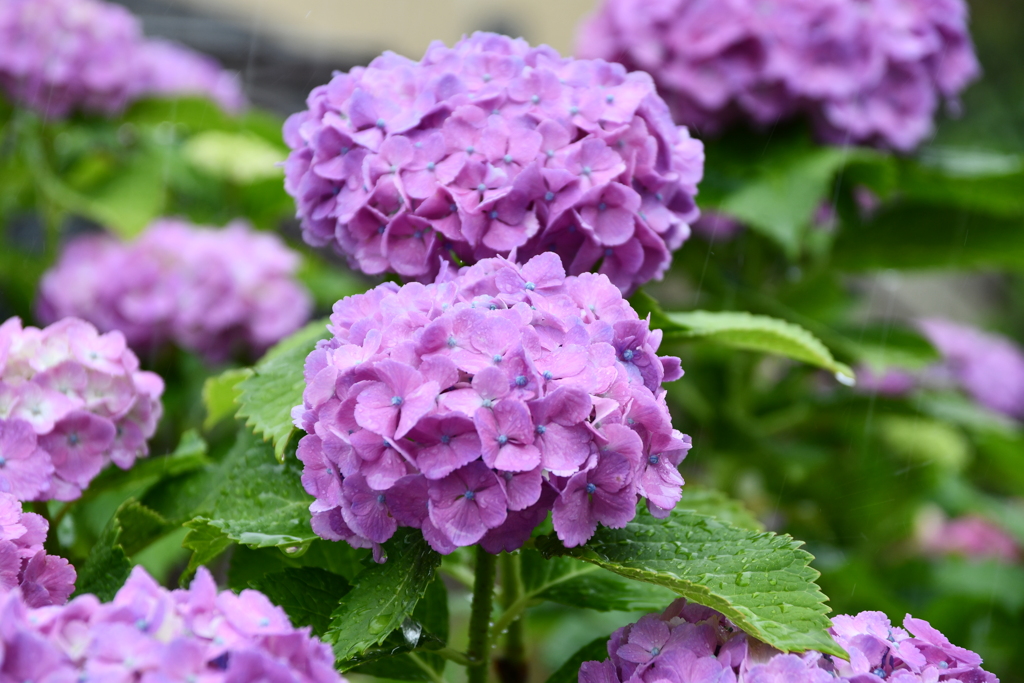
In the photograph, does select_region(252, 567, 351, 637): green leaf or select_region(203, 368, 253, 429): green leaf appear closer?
select_region(252, 567, 351, 637): green leaf

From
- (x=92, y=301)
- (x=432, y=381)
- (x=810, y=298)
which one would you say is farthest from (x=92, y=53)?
(x=432, y=381)

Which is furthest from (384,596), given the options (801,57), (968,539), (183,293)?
(968,539)

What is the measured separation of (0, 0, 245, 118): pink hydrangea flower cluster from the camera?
1.87 meters

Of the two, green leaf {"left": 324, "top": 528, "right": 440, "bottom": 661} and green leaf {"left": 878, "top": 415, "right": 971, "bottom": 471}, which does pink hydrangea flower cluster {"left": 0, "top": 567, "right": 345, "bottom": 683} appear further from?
green leaf {"left": 878, "top": 415, "right": 971, "bottom": 471}

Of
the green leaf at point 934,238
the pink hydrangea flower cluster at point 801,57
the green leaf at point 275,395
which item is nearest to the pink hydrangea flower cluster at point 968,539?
the green leaf at point 934,238

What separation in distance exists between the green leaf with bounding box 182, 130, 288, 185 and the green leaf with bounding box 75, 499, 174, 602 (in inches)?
49.9

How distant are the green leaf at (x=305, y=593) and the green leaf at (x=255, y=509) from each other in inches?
1.7

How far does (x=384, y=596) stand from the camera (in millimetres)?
729

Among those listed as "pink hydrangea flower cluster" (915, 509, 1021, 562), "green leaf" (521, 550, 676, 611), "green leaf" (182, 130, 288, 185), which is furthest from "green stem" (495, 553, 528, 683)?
"pink hydrangea flower cluster" (915, 509, 1021, 562)

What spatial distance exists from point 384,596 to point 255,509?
0.57 ft

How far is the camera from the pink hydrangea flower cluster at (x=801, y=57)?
1513 millimetres

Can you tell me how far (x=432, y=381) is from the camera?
66 centimetres

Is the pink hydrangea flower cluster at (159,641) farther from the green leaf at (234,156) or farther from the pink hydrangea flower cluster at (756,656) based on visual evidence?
the green leaf at (234,156)

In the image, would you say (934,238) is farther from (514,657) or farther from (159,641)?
(159,641)
